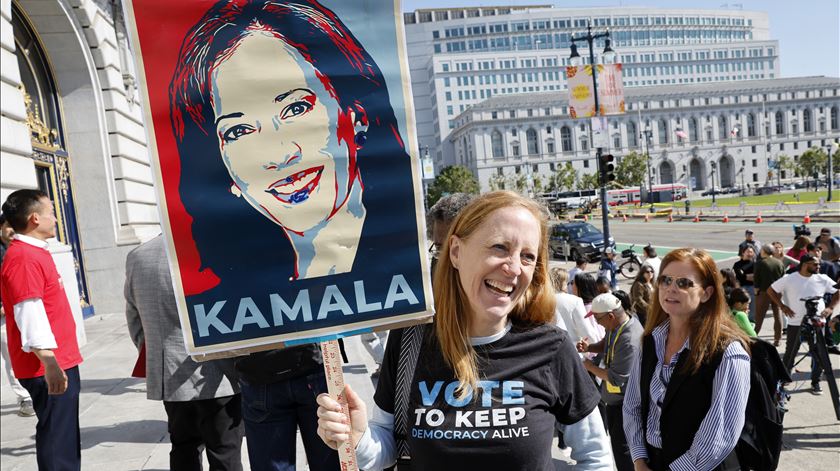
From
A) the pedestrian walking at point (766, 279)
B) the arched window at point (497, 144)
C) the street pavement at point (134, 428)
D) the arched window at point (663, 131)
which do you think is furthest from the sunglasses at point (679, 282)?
the arched window at point (663, 131)

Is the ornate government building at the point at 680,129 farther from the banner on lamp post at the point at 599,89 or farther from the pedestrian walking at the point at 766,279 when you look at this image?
the pedestrian walking at the point at 766,279

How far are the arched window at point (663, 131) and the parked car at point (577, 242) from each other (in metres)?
103

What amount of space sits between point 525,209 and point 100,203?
43.2 feet

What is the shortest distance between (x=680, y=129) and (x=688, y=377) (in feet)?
410

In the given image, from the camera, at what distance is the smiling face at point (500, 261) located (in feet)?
6.21

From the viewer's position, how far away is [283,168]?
71.7 inches

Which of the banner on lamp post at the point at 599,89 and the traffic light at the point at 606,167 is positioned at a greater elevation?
the banner on lamp post at the point at 599,89

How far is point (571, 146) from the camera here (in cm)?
11838

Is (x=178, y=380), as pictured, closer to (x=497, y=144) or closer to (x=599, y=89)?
(x=599, y=89)

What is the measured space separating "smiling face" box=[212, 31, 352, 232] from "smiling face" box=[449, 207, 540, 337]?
1.59 ft

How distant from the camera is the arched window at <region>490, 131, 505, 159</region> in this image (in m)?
114

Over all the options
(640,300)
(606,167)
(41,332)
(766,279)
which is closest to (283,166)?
(41,332)

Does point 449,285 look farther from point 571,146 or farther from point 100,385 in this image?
point 571,146

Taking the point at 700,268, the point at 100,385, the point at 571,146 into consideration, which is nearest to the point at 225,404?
the point at 700,268
